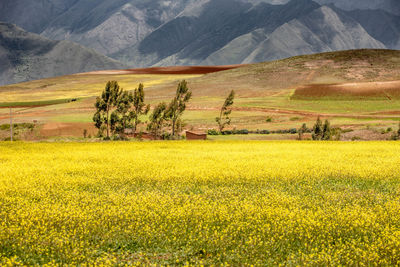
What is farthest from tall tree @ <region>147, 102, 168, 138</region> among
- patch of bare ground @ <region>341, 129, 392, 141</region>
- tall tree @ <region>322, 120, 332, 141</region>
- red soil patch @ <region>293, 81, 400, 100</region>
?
red soil patch @ <region>293, 81, 400, 100</region>

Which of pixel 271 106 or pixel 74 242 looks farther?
pixel 271 106

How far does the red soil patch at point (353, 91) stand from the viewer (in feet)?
373

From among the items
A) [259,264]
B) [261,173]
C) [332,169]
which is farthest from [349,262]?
[332,169]

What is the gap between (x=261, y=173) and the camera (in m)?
23.4

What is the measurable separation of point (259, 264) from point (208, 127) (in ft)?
219

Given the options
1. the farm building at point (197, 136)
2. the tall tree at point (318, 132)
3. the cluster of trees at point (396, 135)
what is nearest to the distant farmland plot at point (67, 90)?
the farm building at point (197, 136)

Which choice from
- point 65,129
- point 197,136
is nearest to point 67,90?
A: point 65,129

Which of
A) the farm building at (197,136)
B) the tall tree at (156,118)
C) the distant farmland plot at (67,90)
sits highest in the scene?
the distant farmland plot at (67,90)

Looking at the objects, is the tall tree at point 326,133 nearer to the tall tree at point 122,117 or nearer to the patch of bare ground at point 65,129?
the tall tree at point 122,117

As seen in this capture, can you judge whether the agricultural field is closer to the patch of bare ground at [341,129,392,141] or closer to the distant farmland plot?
the patch of bare ground at [341,129,392,141]

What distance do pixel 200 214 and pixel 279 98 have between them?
10746cm

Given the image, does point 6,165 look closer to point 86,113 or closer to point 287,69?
point 86,113

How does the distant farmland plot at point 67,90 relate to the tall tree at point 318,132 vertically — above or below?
above

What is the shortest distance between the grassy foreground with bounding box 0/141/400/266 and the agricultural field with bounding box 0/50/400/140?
37.7m
